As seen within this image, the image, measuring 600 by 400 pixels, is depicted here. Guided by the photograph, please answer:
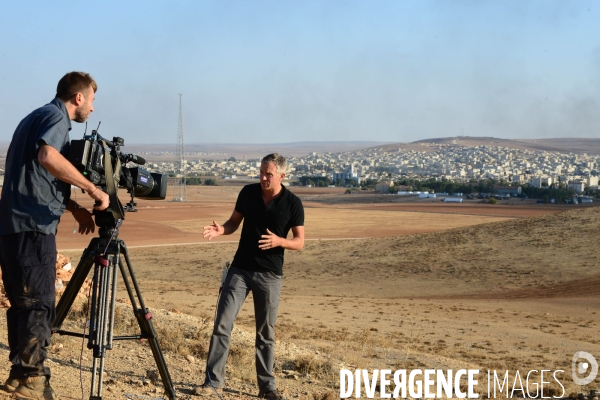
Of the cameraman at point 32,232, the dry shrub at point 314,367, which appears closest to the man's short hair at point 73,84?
the cameraman at point 32,232

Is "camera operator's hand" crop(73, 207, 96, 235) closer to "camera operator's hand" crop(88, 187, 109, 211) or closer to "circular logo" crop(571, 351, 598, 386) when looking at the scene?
"camera operator's hand" crop(88, 187, 109, 211)

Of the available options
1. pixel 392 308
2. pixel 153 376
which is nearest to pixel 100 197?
pixel 153 376

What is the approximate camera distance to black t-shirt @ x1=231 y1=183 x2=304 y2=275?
597 centimetres

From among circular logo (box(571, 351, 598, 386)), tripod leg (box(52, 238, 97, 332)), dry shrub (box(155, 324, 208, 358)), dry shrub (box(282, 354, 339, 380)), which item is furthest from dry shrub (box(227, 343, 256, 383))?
circular logo (box(571, 351, 598, 386))

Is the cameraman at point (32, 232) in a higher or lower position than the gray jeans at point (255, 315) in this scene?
higher

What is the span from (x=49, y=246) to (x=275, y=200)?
1923 millimetres

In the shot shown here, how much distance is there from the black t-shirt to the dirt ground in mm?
1064

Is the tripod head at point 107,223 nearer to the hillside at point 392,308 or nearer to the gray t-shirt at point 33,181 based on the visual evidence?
the gray t-shirt at point 33,181

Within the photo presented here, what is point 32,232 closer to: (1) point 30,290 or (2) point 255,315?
(1) point 30,290

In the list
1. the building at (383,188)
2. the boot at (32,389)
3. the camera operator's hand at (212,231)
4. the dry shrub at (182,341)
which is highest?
the camera operator's hand at (212,231)

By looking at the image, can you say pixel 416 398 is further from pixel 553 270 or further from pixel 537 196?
pixel 537 196

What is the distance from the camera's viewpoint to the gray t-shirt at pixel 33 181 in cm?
455

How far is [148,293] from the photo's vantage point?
18.0m

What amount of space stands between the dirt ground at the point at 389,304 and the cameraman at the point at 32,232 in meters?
0.66
